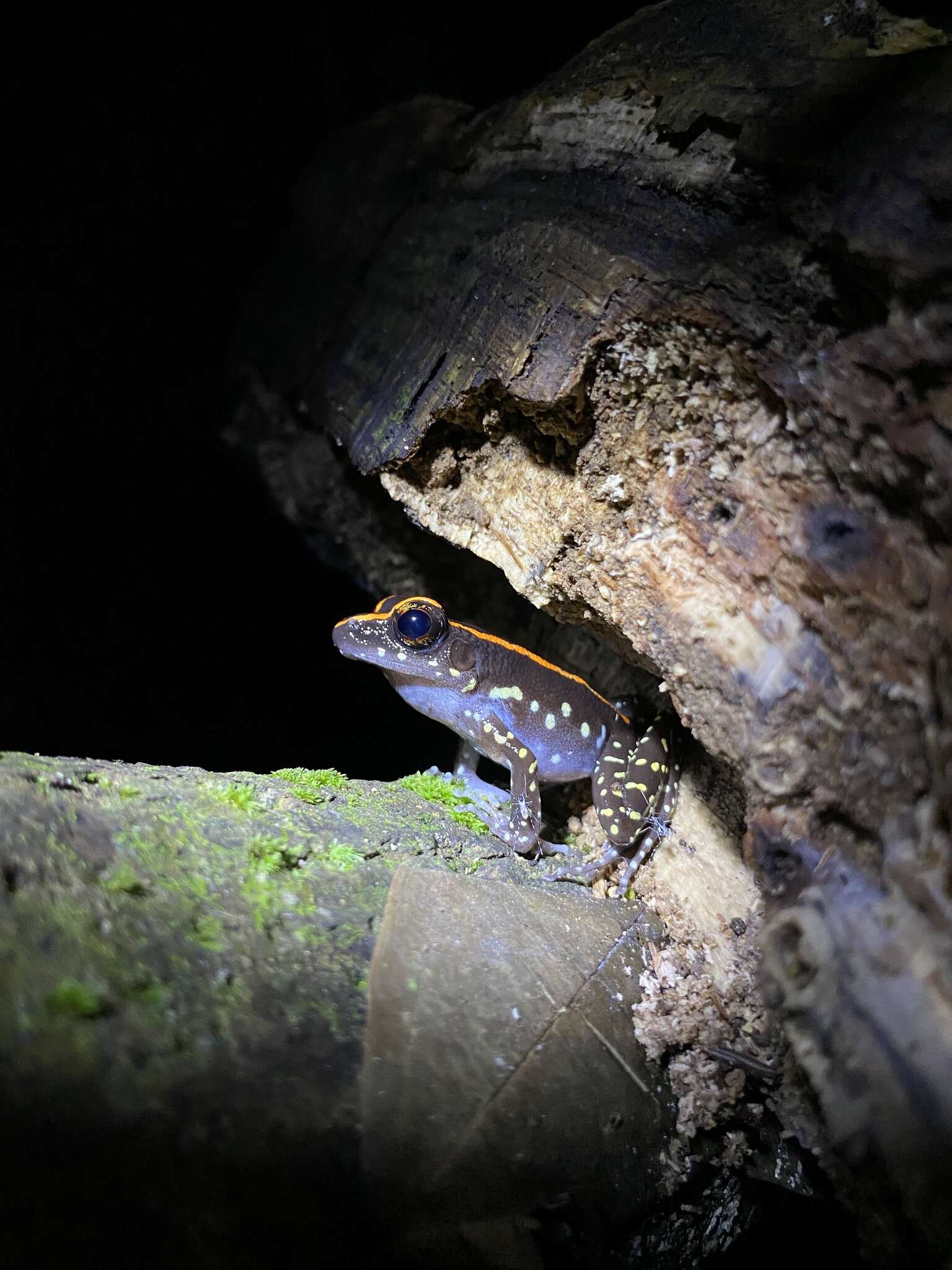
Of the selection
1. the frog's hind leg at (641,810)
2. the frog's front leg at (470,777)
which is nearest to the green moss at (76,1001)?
the frog's hind leg at (641,810)

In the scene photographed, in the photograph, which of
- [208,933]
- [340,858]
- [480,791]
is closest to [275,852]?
[340,858]

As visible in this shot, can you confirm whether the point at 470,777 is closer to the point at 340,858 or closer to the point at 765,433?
the point at 340,858

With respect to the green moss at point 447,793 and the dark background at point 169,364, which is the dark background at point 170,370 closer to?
the dark background at point 169,364

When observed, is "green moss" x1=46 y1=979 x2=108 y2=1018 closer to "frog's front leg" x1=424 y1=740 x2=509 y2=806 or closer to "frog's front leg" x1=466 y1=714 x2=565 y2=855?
"frog's front leg" x1=466 y1=714 x2=565 y2=855

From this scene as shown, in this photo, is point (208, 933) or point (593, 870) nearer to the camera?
point (208, 933)

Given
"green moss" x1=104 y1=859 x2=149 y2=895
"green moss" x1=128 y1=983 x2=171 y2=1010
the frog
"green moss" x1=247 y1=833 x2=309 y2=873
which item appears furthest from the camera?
the frog

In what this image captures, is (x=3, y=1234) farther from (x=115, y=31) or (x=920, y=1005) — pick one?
(x=115, y=31)

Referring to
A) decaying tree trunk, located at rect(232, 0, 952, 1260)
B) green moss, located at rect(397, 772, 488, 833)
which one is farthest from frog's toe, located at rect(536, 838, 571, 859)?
A: decaying tree trunk, located at rect(232, 0, 952, 1260)

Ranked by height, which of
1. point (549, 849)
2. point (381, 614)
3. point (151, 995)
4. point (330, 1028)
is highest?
point (381, 614)
